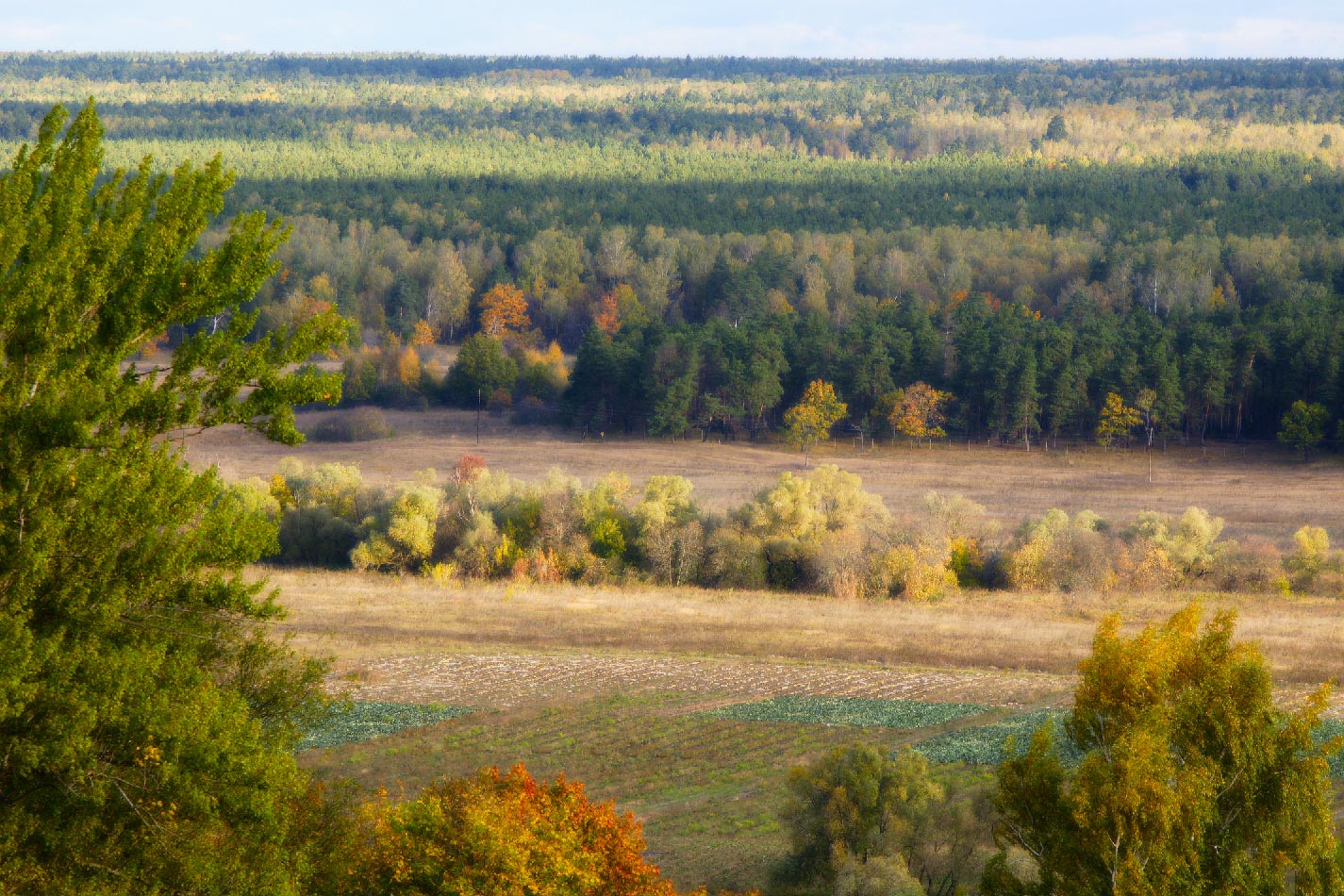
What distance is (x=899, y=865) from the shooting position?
1944 cm

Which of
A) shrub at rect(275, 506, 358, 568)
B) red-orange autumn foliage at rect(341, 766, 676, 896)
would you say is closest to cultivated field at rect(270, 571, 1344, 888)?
shrub at rect(275, 506, 358, 568)

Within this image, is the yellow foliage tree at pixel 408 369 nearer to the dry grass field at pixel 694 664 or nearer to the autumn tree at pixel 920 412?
the dry grass field at pixel 694 664

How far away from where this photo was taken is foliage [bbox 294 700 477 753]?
32.4 m

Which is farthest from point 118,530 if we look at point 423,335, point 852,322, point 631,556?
point 423,335

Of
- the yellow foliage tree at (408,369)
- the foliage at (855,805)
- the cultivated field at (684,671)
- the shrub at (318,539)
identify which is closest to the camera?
the foliage at (855,805)

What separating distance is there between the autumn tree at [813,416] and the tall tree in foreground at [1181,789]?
75853 mm

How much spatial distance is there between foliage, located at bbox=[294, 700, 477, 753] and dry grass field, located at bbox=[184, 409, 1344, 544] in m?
31.9

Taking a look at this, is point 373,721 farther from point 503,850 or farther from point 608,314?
point 608,314

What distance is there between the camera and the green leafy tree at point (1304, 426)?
8531 centimetres

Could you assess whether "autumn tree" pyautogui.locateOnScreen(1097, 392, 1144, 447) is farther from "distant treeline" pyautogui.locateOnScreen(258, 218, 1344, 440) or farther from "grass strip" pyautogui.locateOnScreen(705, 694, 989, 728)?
"grass strip" pyautogui.locateOnScreen(705, 694, 989, 728)

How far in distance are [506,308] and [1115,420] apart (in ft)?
211

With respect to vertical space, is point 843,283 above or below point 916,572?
above

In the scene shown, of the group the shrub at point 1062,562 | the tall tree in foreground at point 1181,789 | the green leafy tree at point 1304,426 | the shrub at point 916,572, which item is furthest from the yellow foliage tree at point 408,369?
the tall tree in foreground at point 1181,789

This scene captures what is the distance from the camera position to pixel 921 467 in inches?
3388
